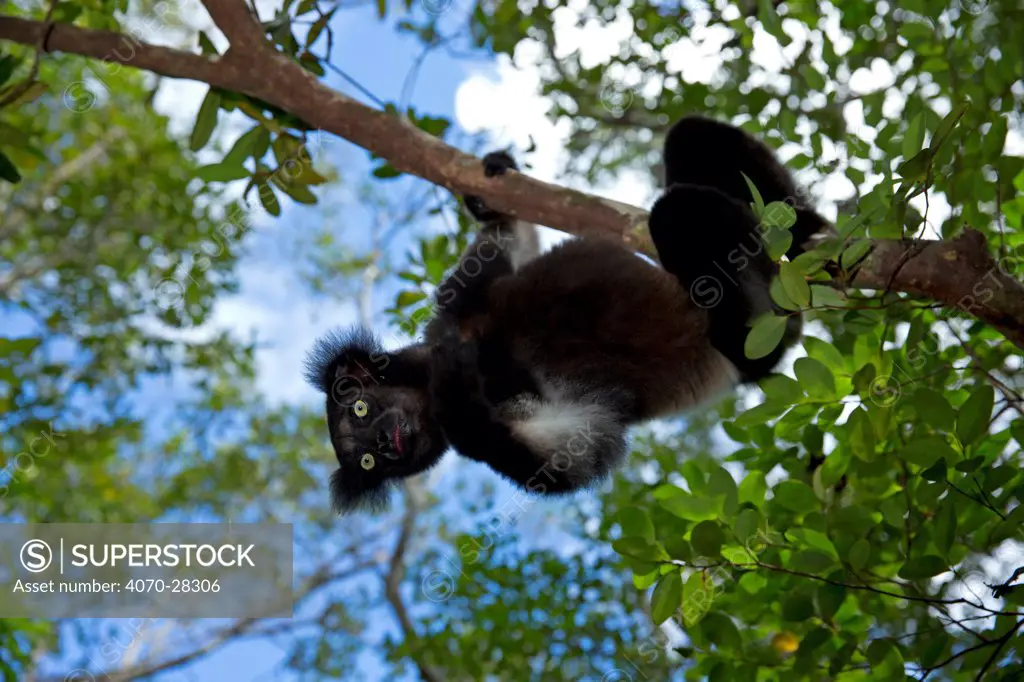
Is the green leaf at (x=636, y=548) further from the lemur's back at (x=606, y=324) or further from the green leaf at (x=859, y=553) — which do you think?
the lemur's back at (x=606, y=324)

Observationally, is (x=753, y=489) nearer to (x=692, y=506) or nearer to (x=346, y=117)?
(x=692, y=506)

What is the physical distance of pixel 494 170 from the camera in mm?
4203

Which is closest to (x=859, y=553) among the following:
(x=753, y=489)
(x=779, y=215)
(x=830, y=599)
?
(x=830, y=599)

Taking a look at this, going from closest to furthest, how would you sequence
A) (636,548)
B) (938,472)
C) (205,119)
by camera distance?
(938,472)
(636,548)
(205,119)

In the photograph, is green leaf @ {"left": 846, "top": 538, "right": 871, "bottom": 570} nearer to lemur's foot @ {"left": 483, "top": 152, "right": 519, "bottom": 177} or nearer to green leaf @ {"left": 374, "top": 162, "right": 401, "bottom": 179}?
lemur's foot @ {"left": 483, "top": 152, "right": 519, "bottom": 177}

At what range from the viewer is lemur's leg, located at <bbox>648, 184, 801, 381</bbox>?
3990 millimetres

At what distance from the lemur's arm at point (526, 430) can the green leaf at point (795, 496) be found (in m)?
1.02

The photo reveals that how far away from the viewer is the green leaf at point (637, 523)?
3.27m

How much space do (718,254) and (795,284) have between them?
1.37 metres

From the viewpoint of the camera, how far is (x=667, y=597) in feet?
10.0

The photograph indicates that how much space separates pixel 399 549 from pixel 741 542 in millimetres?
9208

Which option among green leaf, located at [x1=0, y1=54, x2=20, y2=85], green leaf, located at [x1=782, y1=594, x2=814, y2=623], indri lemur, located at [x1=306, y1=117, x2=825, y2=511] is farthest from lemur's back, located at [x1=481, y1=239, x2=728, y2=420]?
green leaf, located at [x1=0, y1=54, x2=20, y2=85]

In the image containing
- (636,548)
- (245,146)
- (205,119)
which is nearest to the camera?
Answer: (636,548)

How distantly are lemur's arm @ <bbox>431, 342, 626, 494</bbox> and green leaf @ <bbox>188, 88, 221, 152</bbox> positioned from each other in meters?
2.04
